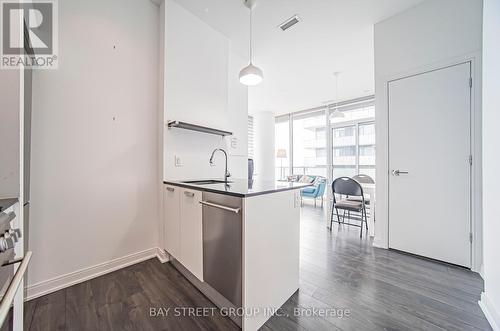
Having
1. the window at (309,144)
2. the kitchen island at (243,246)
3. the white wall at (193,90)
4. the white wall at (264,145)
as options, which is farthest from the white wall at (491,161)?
the white wall at (264,145)

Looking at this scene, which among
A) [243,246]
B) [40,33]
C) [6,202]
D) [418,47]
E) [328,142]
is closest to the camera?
[6,202]

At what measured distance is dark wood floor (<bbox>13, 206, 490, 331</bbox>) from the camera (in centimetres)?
129

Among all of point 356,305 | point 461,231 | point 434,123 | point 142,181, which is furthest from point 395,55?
point 142,181

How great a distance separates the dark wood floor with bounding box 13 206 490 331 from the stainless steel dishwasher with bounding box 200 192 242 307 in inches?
10.1

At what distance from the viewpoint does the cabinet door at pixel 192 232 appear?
1.53 meters

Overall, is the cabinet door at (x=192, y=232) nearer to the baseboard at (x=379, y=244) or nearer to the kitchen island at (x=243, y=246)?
the kitchen island at (x=243, y=246)

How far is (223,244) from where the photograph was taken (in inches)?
51.5

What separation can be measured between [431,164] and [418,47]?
139 cm

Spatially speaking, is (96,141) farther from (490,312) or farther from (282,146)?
(282,146)

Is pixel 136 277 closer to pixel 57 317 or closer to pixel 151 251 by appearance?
pixel 151 251

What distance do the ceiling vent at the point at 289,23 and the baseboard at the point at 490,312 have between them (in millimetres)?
3260

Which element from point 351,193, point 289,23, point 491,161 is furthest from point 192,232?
point 289,23

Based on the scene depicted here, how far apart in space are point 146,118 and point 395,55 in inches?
125

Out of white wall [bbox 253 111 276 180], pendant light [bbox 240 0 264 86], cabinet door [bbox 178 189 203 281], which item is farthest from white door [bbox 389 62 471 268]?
white wall [bbox 253 111 276 180]
